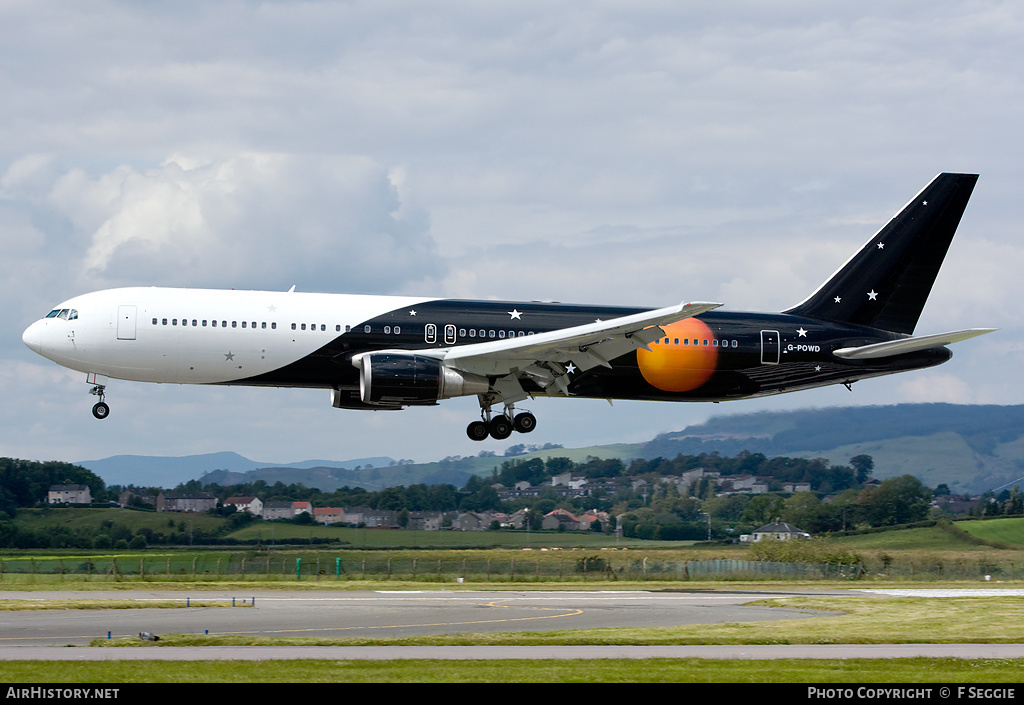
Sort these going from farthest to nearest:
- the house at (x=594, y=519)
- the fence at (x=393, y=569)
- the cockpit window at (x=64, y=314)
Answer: the house at (x=594, y=519) → the fence at (x=393, y=569) → the cockpit window at (x=64, y=314)

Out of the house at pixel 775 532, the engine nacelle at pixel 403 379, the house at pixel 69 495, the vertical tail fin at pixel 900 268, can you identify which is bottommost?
the house at pixel 775 532

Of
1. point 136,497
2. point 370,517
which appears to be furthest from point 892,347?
point 136,497

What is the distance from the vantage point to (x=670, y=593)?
42.3 meters

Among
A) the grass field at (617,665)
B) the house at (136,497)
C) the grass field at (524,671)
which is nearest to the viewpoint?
the grass field at (524,671)

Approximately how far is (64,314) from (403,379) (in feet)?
38.4

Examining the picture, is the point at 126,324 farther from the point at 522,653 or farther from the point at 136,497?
the point at 136,497

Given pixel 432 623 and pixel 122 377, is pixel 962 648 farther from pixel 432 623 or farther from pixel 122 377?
pixel 122 377

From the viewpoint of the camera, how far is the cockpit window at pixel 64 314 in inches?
1513

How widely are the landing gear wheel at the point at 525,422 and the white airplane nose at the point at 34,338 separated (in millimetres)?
16943

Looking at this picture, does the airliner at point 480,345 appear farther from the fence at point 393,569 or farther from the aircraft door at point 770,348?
the fence at point 393,569

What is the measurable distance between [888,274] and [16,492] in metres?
54.4

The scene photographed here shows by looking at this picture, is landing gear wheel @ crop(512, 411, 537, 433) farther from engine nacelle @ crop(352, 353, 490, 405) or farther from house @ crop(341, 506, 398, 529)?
house @ crop(341, 506, 398, 529)

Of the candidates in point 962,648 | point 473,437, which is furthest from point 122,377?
point 962,648

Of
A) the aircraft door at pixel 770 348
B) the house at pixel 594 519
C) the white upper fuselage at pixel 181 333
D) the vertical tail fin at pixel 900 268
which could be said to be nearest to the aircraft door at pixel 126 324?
the white upper fuselage at pixel 181 333
